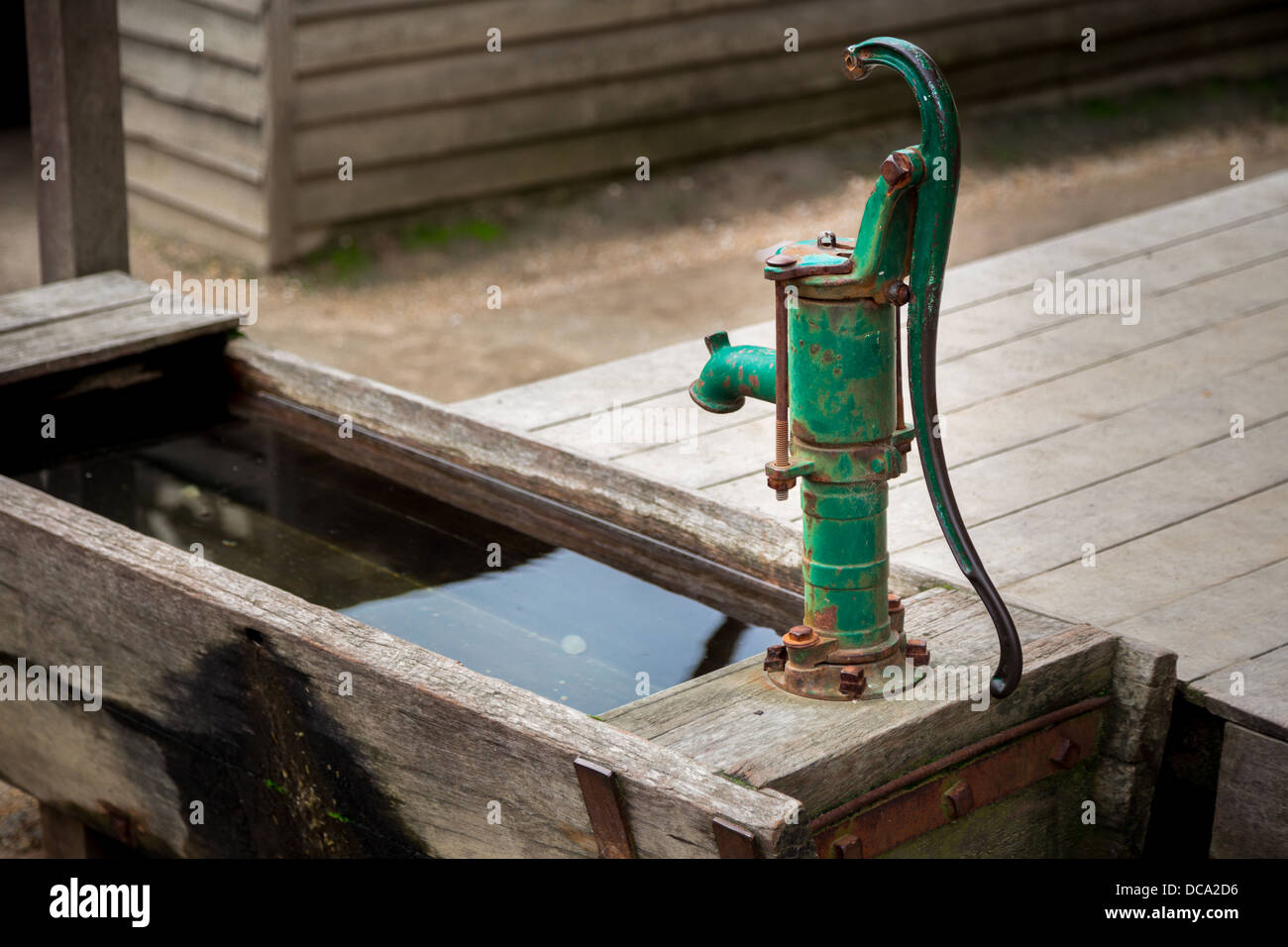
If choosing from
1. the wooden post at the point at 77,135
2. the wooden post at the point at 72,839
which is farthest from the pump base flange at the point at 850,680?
the wooden post at the point at 77,135

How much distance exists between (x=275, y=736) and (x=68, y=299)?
1731 mm

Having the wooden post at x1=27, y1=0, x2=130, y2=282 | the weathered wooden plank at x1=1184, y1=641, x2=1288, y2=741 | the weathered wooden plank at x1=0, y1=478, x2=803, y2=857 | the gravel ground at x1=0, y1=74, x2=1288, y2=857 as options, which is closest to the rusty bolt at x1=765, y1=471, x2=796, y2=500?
the weathered wooden plank at x1=0, y1=478, x2=803, y2=857

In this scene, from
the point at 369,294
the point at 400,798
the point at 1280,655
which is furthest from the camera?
the point at 369,294

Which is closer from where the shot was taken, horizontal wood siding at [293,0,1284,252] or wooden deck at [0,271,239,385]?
wooden deck at [0,271,239,385]

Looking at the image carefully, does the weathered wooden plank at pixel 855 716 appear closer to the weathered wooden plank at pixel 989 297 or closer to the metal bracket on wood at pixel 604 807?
the metal bracket on wood at pixel 604 807

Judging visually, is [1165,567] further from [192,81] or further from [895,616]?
[192,81]

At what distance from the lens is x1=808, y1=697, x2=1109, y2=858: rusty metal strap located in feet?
6.12

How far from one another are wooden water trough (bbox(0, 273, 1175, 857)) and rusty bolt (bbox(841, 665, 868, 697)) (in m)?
0.04

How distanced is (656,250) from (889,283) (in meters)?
5.48

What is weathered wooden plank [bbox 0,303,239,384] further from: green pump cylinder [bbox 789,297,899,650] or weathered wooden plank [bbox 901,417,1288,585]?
green pump cylinder [bbox 789,297,899,650]

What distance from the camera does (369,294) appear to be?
659cm

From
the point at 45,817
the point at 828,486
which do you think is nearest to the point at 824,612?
the point at 828,486

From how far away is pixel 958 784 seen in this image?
1990 mm

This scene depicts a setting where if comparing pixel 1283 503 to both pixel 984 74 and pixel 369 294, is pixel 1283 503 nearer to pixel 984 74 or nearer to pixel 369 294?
pixel 369 294
